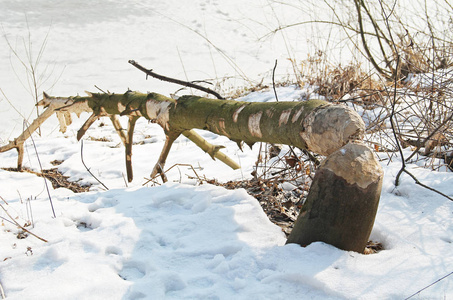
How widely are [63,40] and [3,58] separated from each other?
1500 millimetres

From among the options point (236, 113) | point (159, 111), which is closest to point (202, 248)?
point (236, 113)

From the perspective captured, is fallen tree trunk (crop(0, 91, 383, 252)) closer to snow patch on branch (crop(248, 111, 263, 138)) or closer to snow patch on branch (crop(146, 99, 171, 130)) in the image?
snow patch on branch (crop(248, 111, 263, 138))

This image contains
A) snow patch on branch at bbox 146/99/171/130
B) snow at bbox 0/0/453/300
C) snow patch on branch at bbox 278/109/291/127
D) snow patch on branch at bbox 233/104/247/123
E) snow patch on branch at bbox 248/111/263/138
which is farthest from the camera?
snow patch on branch at bbox 146/99/171/130

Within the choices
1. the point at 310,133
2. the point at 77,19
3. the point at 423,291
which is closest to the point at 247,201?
the point at 310,133

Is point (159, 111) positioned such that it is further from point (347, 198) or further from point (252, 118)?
point (347, 198)

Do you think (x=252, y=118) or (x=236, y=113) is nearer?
(x=252, y=118)

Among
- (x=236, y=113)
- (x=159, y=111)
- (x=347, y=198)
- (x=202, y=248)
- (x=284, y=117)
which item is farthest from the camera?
(x=159, y=111)

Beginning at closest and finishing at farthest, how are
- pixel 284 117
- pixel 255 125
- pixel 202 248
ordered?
pixel 202 248 < pixel 284 117 < pixel 255 125

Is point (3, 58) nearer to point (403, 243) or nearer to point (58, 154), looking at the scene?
point (58, 154)

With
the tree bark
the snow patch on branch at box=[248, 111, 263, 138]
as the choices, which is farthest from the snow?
the snow patch on branch at box=[248, 111, 263, 138]

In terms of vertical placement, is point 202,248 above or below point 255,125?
below

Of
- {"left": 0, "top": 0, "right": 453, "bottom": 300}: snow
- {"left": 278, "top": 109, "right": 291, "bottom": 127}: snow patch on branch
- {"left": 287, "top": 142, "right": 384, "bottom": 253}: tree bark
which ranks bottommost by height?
{"left": 0, "top": 0, "right": 453, "bottom": 300}: snow

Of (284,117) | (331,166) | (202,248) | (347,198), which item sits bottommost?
(202,248)

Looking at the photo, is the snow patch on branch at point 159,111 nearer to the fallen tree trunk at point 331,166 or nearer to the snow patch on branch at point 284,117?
the fallen tree trunk at point 331,166
